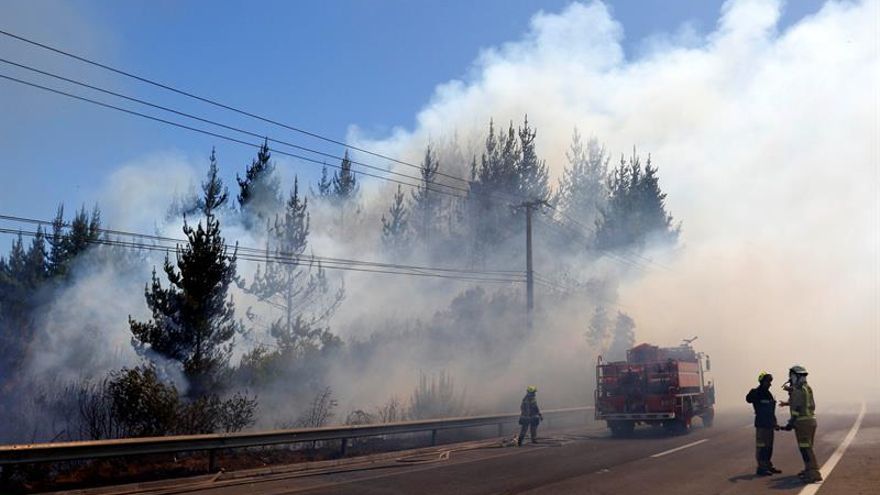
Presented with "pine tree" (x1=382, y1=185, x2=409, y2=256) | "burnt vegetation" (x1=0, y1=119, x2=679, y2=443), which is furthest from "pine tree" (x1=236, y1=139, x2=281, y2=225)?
"pine tree" (x1=382, y1=185, x2=409, y2=256)

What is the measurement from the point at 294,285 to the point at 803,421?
26.0m

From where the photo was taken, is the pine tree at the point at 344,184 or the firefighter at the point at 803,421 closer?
the firefighter at the point at 803,421

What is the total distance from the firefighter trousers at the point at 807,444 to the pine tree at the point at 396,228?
3498 centimetres

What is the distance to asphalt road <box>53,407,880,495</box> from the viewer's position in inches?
426

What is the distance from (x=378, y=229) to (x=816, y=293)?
95.9 feet

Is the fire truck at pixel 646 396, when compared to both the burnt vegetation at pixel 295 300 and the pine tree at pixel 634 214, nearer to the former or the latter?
the burnt vegetation at pixel 295 300

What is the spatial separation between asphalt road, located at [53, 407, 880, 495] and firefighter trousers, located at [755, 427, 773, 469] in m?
0.29

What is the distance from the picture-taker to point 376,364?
3253 cm

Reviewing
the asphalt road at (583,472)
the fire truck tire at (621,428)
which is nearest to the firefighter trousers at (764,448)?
the asphalt road at (583,472)

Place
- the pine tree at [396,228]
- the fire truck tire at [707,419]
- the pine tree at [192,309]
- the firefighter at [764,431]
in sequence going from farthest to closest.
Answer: the pine tree at [396,228], the fire truck tire at [707,419], the pine tree at [192,309], the firefighter at [764,431]

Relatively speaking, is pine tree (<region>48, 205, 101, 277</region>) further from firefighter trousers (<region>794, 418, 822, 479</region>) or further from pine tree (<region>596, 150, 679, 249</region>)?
pine tree (<region>596, 150, 679, 249</region>)

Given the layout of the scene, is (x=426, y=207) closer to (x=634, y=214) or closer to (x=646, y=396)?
(x=634, y=214)

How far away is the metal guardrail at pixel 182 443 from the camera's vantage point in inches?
428

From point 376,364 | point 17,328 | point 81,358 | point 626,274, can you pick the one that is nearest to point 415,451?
point 81,358
